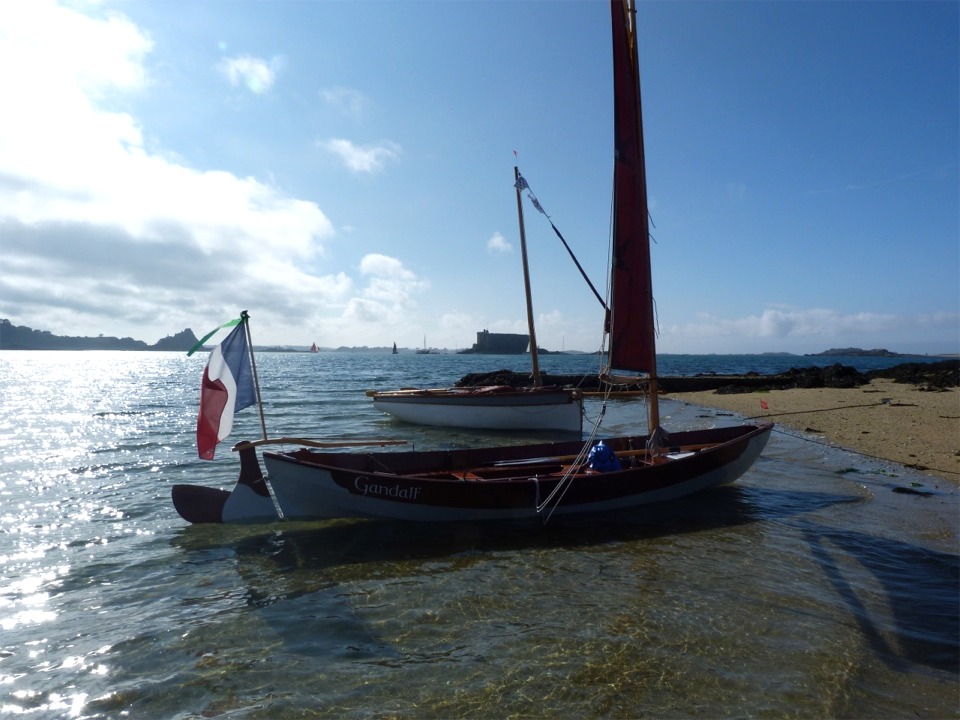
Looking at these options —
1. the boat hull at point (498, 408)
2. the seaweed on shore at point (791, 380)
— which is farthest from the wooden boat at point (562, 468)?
the seaweed on shore at point (791, 380)

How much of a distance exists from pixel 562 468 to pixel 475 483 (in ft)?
10.4

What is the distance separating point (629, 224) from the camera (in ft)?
42.2

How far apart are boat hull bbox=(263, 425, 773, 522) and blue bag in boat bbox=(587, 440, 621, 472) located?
380 millimetres

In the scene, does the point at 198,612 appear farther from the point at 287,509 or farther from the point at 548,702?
the point at 548,702

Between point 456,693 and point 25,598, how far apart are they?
7.24m

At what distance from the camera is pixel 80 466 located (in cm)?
1786

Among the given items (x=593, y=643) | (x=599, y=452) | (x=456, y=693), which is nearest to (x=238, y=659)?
(x=456, y=693)

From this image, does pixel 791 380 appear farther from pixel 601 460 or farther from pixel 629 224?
pixel 601 460

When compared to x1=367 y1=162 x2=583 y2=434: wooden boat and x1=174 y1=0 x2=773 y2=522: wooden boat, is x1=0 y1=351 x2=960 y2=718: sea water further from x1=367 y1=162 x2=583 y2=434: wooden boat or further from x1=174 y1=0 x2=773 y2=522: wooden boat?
x1=367 y1=162 x2=583 y2=434: wooden boat

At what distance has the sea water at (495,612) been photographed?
18.9ft

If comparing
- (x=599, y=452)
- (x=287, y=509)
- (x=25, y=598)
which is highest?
(x=599, y=452)

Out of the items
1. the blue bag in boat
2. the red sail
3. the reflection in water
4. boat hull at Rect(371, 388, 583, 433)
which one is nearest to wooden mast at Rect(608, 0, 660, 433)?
the red sail

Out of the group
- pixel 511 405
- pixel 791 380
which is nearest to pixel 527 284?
pixel 511 405

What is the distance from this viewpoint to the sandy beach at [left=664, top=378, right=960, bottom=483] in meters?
17.0
